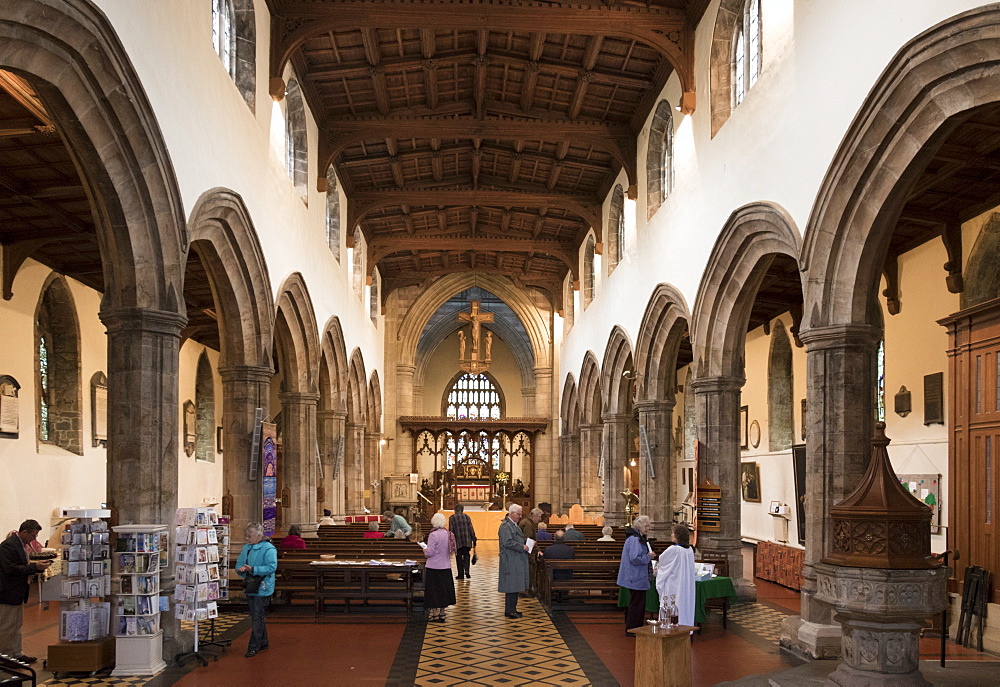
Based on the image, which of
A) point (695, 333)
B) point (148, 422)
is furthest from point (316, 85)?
point (148, 422)

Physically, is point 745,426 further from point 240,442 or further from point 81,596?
point 81,596

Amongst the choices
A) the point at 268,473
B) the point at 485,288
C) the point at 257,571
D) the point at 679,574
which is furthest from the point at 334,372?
the point at 679,574

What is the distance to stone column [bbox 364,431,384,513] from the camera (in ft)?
88.3

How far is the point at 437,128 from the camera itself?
16.4 m

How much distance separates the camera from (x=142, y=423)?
811 centimetres

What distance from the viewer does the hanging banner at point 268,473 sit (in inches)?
478

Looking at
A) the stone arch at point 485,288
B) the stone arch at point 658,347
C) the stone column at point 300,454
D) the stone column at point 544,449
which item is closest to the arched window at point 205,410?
the stone arch at point 485,288

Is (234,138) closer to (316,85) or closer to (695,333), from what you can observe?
(316,85)

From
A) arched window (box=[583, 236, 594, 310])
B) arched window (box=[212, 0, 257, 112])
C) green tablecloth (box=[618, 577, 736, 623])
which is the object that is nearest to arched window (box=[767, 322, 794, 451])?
arched window (box=[583, 236, 594, 310])

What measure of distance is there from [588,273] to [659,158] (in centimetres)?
829

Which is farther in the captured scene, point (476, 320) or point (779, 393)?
point (476, 320)

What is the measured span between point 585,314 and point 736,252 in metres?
12.2

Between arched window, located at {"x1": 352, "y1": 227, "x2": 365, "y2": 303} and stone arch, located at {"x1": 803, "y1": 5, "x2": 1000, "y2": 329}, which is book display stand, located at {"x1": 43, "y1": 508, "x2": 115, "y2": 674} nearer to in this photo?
stone arch, located at {"x1": 803, "y1": 5, "x2": 1000, "y2": 329}

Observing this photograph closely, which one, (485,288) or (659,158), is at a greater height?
(659,158)
